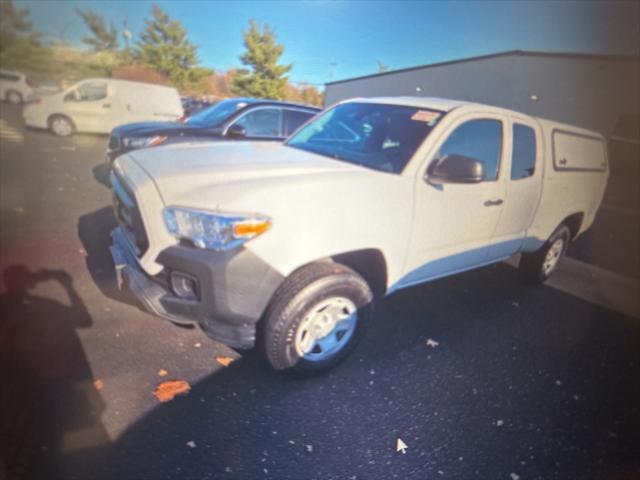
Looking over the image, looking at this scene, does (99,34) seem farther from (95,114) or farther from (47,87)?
(95,114)

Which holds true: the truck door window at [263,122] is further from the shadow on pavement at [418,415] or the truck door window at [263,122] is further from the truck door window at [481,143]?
the shadow on pavement at [418,415]

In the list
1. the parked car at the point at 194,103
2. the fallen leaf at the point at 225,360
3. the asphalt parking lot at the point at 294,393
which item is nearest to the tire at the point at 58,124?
the asphalt parking lot at the point at 294,393

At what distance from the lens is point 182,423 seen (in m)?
1.80

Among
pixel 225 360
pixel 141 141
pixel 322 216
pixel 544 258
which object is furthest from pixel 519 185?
pixel 141 141

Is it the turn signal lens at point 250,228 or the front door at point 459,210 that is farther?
the front door at point 459,210

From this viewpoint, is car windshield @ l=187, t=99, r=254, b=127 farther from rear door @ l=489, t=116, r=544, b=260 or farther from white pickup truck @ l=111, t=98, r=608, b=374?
rear door @ l=489, t=116, r=544, b=260

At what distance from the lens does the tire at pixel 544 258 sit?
3.80 meters

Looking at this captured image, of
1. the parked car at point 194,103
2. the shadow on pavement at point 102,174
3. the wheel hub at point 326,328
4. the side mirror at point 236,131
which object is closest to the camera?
the parked car at point 194,103

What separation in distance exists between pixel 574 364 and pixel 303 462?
7.93 feet

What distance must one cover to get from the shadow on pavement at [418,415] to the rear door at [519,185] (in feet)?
2.72

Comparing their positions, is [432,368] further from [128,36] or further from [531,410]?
[128,36]

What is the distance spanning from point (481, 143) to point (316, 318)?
1.96 m

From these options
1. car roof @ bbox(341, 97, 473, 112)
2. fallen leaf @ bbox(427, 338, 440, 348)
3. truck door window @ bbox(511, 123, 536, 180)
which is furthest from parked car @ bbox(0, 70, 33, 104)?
truck door window @ bbox(511, 123, 536, 180)

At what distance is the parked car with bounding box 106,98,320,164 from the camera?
470 cm
